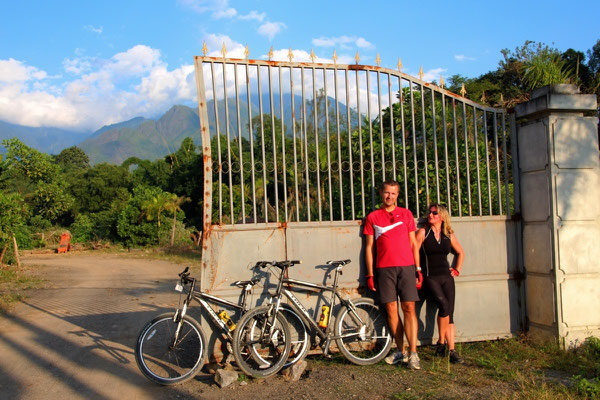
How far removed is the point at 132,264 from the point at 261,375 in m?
15.3

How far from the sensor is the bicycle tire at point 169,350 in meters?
4.86

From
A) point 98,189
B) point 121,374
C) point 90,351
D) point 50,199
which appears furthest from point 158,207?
point 121,374

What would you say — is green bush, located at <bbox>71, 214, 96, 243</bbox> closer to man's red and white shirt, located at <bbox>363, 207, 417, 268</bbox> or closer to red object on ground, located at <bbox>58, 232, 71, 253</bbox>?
red object on ground, located at <bbox>58, 232, 71, 253</bbox>

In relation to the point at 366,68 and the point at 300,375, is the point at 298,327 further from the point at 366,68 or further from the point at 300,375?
the point at 366,68

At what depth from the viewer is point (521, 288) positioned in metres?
6.11

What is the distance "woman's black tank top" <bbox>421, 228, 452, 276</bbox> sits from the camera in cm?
552

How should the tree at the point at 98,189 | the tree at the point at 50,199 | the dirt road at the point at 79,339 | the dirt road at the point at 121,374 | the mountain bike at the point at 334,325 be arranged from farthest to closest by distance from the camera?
the tree at the point at 98,189
the tree at the point at 50,199
the mountain bike at the point at 334,325
the dirt road at the point at 79,339
the dirt road at the point at 121,374

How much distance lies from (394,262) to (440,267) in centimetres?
61

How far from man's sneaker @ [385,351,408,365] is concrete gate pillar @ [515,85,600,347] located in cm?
184

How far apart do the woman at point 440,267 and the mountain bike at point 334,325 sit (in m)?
0.64

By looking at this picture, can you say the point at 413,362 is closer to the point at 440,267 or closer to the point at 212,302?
the point at 440,267

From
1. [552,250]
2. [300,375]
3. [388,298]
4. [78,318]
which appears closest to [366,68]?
[388,298]

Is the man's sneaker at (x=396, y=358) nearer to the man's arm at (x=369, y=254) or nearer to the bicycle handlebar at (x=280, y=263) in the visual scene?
the man's arm at (x=369, y=254)

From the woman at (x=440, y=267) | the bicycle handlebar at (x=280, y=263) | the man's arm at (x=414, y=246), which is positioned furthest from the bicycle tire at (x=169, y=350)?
the woman at (x=440, y=267)
